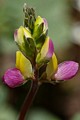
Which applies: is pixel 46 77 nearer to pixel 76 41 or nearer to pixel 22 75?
pixel 22 75

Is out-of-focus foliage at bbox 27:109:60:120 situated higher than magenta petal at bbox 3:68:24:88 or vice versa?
magenta petal at bbox 3:68:24:88

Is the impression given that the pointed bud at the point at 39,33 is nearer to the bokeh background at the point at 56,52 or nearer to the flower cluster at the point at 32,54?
the flower cluster at the point at 32,54

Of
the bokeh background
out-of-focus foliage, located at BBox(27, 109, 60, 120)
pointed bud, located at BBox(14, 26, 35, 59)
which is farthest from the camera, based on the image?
the bokeh background

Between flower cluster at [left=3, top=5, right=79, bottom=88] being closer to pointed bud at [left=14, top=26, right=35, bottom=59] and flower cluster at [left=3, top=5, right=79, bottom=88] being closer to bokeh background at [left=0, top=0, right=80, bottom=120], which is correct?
pointed bud at [left=14, top=26, right=35, bottom=59]

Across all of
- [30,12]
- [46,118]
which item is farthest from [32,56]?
[46,118]

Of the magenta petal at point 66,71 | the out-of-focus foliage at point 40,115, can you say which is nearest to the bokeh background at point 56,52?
the out-of-focus foliage at point 40,115

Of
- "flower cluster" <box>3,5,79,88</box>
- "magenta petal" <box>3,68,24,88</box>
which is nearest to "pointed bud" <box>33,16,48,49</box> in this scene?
"flower cluster" <box>3,5,79,88</box>
